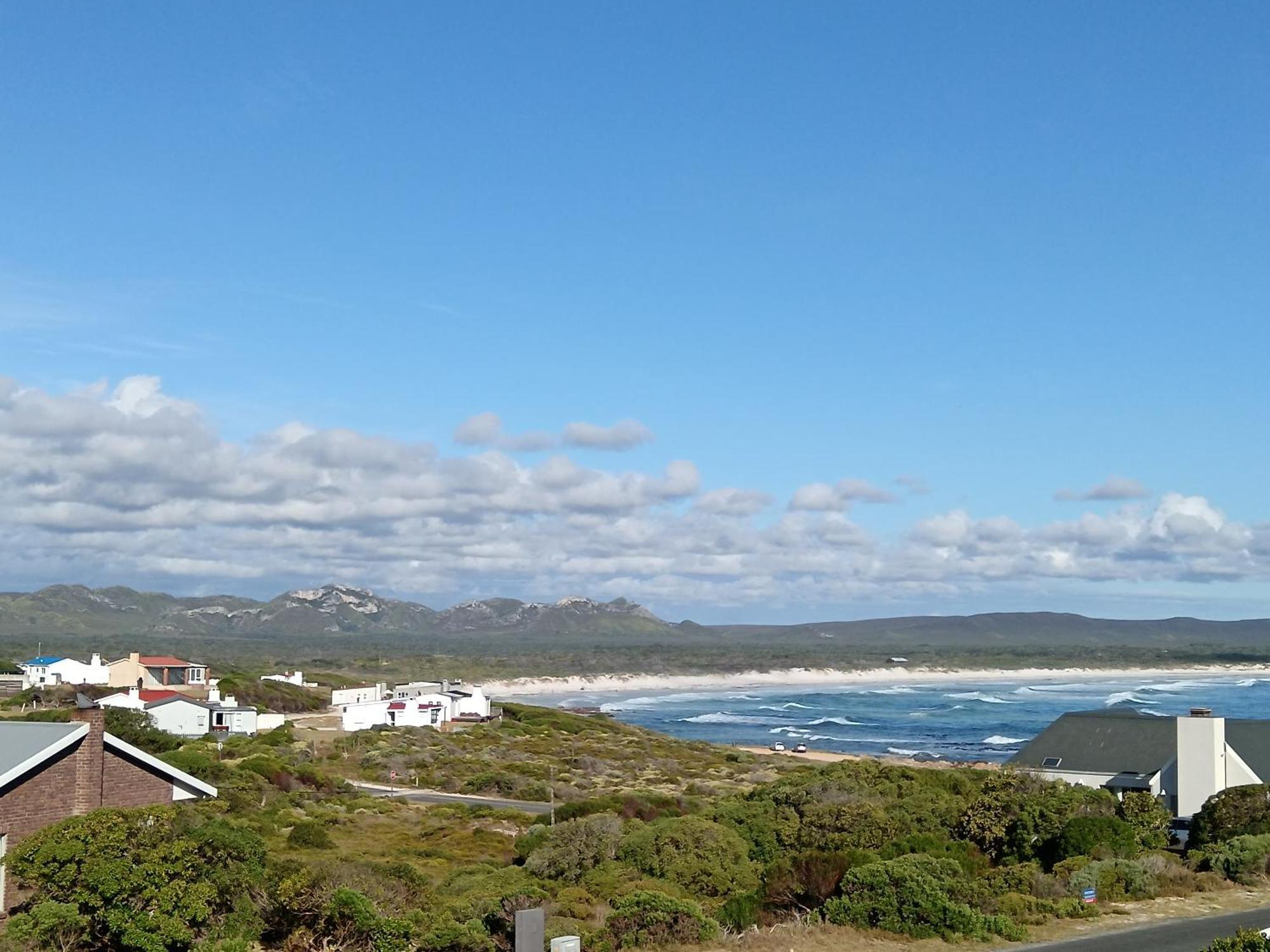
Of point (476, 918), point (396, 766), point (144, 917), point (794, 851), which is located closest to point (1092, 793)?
point (794, 851)

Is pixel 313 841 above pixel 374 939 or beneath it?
beneath

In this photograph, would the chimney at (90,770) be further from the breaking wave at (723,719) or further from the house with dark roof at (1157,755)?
the breaking wave at (723,719)

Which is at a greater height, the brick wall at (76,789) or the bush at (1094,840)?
the brick wall at (76,789)

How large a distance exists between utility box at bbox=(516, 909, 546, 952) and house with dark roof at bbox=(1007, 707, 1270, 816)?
81.2 feet

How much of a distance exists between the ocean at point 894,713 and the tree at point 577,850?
65.7 metres

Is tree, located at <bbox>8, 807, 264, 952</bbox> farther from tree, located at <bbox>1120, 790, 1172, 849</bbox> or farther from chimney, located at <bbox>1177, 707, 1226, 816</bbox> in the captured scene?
chimney, located at <bbox>1177, 707, 1226, 816</bbox>

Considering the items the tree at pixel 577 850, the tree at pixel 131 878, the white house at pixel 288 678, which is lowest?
the white house at pixel 288 678

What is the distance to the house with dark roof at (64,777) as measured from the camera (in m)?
21.8

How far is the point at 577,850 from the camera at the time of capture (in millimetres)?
28031

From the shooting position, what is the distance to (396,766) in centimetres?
6644

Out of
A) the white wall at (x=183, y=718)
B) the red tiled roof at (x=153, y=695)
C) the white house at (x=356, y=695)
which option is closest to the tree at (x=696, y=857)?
the white wall at (x=183, y=718)

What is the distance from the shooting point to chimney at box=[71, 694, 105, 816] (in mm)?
23141

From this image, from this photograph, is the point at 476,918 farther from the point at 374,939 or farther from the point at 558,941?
the point at 558,941

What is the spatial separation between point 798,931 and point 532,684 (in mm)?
180670
